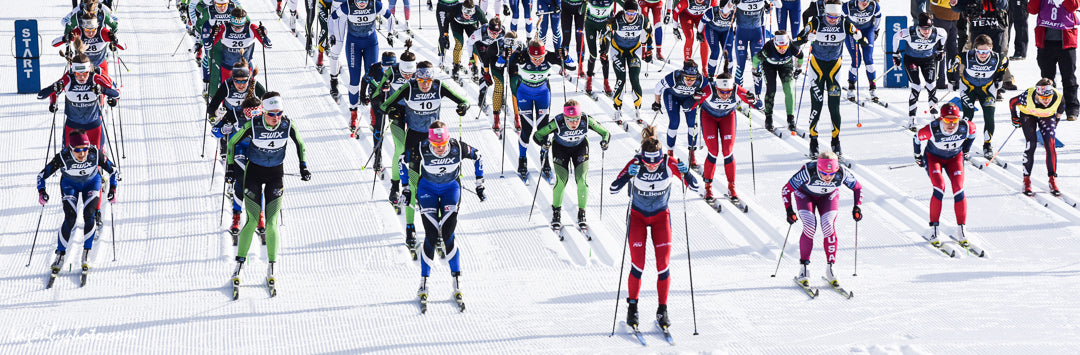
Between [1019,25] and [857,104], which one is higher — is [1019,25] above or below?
above

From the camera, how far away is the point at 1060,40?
1501 cm

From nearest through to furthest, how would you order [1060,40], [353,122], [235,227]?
[235,227] → [1060,40] → [353,122]

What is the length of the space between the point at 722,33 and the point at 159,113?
7553 millimetres

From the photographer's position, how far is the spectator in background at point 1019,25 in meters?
17.9

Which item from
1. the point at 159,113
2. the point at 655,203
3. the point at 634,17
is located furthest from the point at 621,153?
the point at 159,113

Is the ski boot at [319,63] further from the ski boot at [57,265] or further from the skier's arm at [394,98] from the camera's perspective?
the ski boot at [57,265]

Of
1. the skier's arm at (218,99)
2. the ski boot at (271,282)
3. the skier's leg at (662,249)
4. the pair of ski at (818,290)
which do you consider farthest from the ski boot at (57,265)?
the pair of ski at (818,290)

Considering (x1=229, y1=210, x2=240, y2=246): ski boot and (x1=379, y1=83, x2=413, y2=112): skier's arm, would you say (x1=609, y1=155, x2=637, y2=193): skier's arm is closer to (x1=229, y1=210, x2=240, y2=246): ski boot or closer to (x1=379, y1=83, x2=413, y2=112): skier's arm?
(x1=379, y1=83, x2=413, y2=112): skier's arm

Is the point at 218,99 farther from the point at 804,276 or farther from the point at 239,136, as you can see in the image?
the point at 804,276

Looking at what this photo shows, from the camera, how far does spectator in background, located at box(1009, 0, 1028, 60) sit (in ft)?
58.9

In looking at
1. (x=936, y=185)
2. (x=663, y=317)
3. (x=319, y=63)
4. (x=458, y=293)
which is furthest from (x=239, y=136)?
(x=319, y=63)

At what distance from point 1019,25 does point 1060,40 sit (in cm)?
344

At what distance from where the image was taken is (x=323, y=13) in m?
16.9

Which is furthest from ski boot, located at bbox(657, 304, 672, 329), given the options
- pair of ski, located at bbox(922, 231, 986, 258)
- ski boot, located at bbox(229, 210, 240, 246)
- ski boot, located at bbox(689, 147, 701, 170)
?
ski boot, located at bbox(229, 210, 240, 246)
